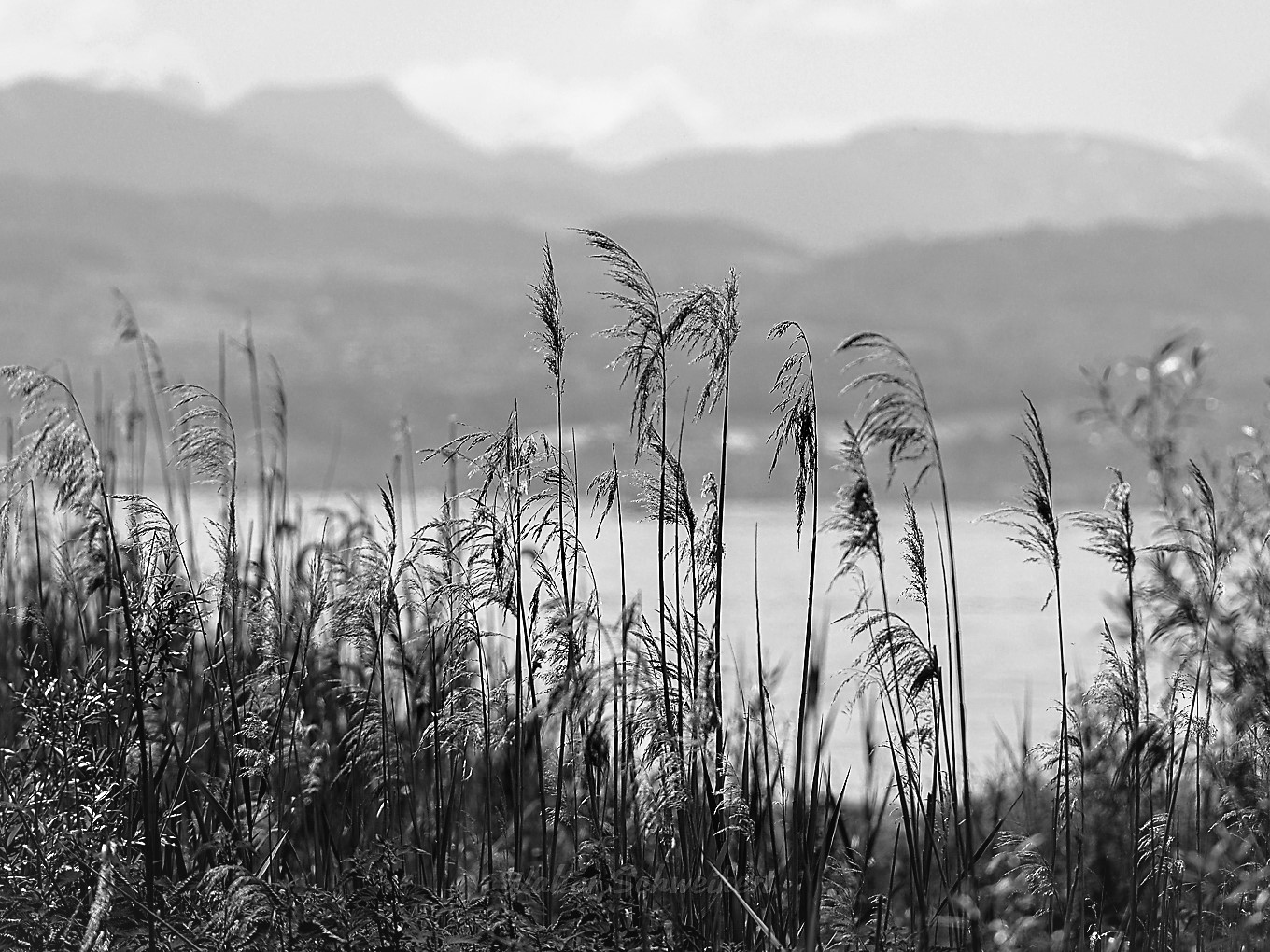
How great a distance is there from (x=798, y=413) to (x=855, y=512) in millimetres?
170

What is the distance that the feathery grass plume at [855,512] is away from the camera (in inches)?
80.4

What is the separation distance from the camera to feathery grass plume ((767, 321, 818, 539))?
213cm

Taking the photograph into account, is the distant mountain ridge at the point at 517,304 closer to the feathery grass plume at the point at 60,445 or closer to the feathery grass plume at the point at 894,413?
the feathery grass plume at the point at 60,445

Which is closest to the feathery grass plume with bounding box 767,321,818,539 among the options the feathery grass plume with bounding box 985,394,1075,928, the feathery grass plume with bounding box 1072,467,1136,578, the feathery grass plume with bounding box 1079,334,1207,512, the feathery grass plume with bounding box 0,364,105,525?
the feathery grass plume with bounding box 985,394,1075,928

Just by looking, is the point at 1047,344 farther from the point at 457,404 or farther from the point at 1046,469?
the point at 1046,469

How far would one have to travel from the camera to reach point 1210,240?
467 feet

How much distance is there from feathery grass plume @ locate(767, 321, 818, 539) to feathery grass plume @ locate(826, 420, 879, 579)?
51 millimetres

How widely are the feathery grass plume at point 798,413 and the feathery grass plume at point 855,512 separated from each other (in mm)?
51

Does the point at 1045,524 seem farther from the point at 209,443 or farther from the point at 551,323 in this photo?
the point at 209,443

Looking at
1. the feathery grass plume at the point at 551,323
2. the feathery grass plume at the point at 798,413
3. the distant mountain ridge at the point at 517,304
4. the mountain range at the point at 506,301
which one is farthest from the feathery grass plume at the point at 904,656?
the mountain range at the point at 506,301

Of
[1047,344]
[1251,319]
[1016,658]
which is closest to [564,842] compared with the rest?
[1016,658]

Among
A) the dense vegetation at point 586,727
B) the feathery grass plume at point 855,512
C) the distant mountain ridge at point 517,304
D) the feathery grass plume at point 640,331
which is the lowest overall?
the dense vegetation at point 586,727

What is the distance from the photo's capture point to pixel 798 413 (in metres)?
2.14

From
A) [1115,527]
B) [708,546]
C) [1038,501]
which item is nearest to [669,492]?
[708,546]
